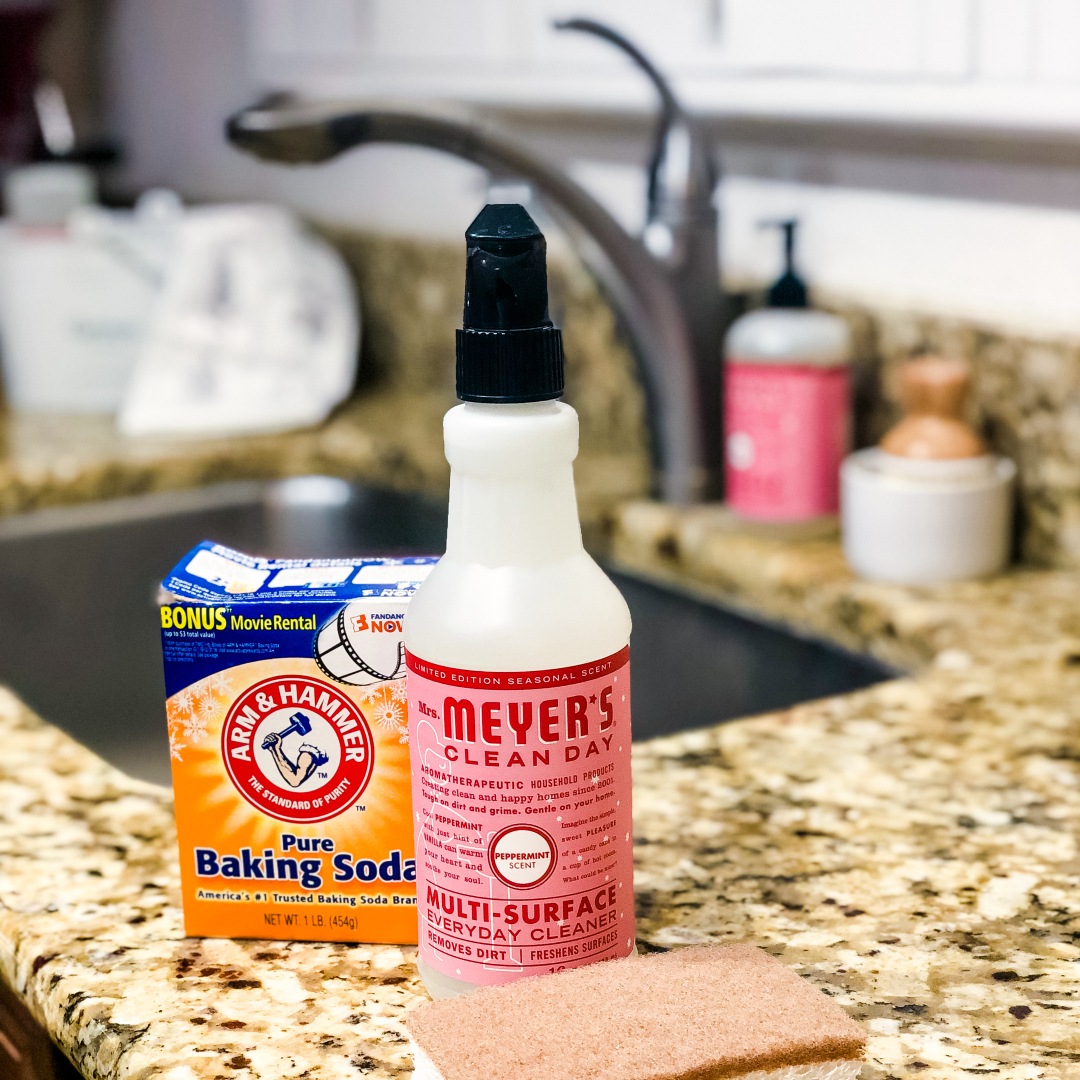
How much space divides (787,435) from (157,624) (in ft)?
1.81

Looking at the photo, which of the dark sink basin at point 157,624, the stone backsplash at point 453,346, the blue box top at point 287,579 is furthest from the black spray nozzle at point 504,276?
the stone backsplash at point 453,346

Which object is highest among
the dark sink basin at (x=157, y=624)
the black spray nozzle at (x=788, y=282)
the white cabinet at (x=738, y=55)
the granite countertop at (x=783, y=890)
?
the white cabinet at (x=738, y=55)

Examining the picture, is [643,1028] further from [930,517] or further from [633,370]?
[633,370]

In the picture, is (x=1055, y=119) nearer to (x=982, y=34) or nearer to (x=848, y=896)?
(x=982, y=34)

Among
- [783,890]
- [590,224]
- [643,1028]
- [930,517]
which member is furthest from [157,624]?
[643,1028]

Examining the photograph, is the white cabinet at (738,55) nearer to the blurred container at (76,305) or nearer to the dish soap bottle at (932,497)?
the dish soap bottle at (932,497)

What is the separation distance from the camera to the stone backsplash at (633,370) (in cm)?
96

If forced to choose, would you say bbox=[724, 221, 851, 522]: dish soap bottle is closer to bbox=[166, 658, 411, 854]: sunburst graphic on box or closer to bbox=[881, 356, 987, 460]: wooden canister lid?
bbox=[881, 356, 987, 460]: wooden canister lid

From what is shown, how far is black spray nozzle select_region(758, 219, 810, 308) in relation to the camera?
3.38ft

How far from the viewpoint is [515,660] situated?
1.41 feet

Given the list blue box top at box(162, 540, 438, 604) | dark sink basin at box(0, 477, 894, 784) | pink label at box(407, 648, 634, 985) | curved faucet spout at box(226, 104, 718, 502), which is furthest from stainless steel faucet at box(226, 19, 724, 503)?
pink label at box(407, 648, 634, 985)

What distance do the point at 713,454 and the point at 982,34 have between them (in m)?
0.36

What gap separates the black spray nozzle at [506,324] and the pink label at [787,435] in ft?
1.99

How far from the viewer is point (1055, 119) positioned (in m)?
0.88
